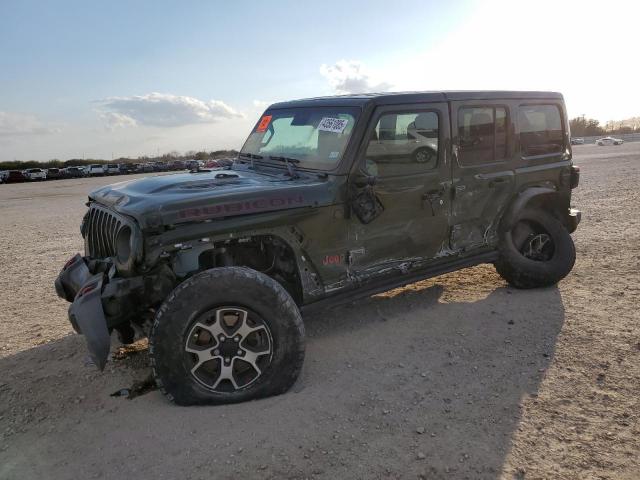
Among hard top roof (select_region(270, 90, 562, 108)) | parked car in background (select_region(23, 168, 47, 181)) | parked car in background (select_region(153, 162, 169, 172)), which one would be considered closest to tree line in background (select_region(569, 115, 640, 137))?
parked car in background (select_region(153, 162, 169, 172))

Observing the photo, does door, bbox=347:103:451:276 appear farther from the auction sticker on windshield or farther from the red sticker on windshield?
the red sticker on windshield

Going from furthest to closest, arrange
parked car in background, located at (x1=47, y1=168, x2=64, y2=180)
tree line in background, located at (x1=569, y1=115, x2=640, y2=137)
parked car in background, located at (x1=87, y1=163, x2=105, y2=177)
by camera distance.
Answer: tree line in background, located at (x1=569, y1=115, x2=640, y2=137) → parked car in background, located at (x1=87, y1=163, x2=105, y2=177) → parked car in background, located at (x1=47, y1=168, x2=64, y2=180)

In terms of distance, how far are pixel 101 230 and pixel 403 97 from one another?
8.94ft

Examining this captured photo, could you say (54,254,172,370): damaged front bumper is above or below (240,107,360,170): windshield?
below

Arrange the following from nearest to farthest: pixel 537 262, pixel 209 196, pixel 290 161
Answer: pixel 209 196 → pixel 290 161 → pixel 537 262

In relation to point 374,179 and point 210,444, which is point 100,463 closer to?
point 210,444

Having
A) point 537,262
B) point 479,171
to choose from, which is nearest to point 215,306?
point 479,171

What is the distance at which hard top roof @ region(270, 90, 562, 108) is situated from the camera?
4293 millimetres

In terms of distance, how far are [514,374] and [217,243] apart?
2333 mm

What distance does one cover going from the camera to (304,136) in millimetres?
4531

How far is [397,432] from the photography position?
9.97 ft

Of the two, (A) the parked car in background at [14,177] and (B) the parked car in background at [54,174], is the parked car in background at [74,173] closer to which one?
(B) the parked car in background at [54,174]

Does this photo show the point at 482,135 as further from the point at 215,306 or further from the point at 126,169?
the point at 126,169

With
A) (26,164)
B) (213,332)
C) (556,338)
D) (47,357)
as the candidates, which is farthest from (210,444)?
(26,164)
